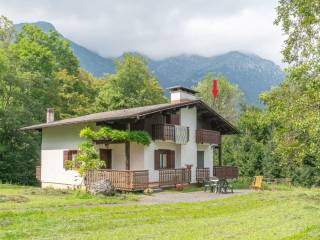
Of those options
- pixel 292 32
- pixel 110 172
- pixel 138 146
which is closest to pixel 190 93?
pixel 138 146

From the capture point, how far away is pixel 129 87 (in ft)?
158

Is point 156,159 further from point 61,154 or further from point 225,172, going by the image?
point 225,172

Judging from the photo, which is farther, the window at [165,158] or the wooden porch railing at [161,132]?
the window at [165,158]

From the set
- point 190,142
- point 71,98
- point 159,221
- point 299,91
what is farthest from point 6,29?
point 159,221

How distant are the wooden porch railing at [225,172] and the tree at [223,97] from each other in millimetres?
29397

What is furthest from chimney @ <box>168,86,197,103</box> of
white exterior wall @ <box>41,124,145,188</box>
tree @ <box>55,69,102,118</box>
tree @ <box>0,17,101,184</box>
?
tree @ <box>55,69,102,118</box>

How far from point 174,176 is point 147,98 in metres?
24.2

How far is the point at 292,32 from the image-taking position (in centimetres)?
1733

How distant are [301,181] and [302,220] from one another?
2281 cm

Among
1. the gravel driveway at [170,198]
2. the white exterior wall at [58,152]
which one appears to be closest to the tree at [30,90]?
the white exterior wall at [58,152]

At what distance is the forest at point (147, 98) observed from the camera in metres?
16.2

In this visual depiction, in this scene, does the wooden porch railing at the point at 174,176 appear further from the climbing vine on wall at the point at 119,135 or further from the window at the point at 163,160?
the climbing vine on wall at the point at 119,135

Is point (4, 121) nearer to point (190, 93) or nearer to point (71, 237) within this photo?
point (190, 93)

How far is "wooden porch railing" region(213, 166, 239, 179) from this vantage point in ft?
95.1
